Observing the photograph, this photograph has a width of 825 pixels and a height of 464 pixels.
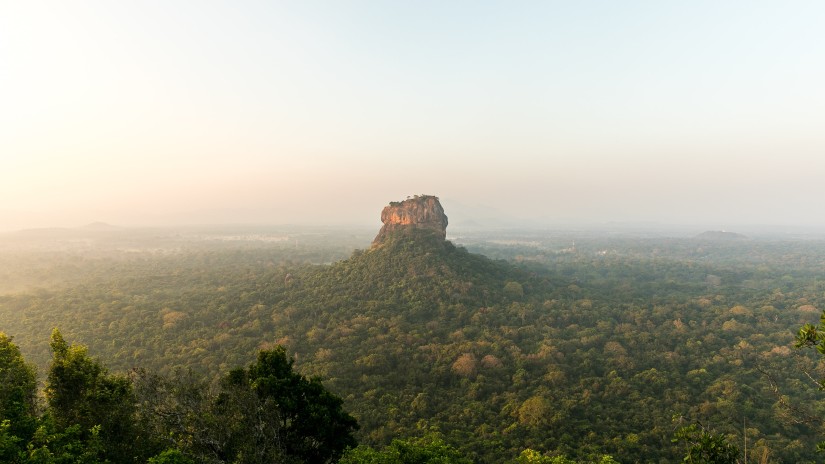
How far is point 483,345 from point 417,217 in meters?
49.6

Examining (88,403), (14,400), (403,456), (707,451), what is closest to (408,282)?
(403,456)

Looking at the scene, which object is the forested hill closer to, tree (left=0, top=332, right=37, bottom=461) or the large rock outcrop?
the large rock outcrop

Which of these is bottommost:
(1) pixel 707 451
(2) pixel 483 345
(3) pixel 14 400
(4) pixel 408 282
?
(2) pixel 483 345

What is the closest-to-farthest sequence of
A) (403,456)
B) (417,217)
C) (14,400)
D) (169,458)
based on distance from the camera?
1. (169,458)
2. (14,400)
3. (403,456)
4. (417,217)

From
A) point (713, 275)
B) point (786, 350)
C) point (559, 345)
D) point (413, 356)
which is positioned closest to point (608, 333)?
point (559, 345)

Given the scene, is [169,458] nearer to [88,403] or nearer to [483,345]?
[88,403]

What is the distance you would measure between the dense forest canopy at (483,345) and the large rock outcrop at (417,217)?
722 centimetres

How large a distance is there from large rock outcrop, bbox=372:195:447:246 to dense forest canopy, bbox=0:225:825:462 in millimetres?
7222

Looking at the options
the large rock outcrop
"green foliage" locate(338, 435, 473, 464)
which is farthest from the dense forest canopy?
the large rock outcrop

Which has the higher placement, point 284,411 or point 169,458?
point 169,458

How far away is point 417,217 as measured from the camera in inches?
3752

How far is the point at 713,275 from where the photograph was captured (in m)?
115

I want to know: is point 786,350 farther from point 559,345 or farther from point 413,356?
point 413,356

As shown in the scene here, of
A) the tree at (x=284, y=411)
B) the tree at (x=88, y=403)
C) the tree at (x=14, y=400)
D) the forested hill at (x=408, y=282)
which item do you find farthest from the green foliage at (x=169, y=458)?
the forested hill at (x=408, y=282)
